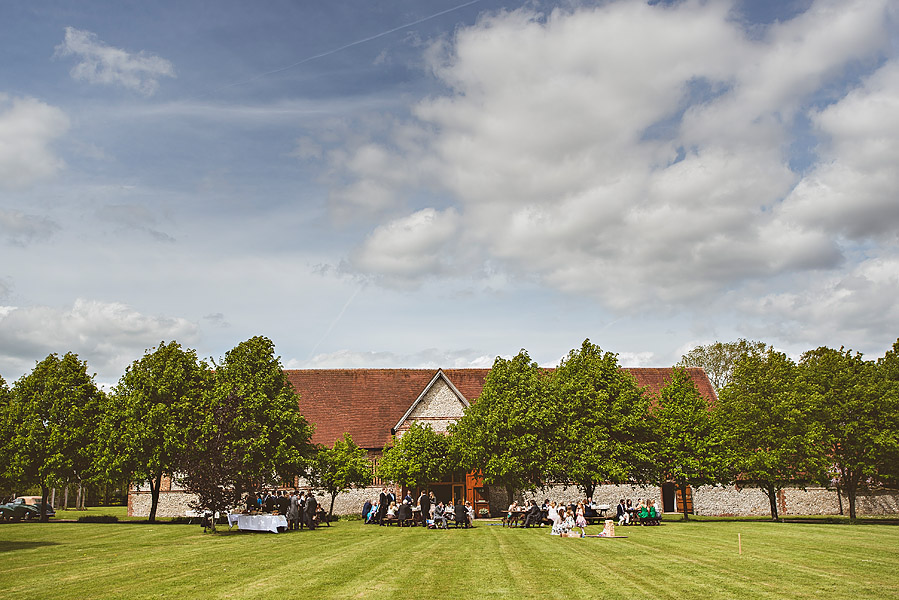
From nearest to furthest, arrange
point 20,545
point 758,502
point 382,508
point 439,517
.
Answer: point 20,545 < point 439,517 < point 382,508 < point 758,502

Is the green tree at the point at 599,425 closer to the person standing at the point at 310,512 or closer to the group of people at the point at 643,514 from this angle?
the group of people at the point at 643,514

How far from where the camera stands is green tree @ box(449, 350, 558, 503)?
39156mm

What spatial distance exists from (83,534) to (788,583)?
88.5ft

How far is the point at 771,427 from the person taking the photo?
1592 inches

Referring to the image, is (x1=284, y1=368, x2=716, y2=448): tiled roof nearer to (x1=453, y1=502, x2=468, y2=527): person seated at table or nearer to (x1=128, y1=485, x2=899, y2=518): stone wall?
(x1=128, y1=485, x2=899, y2=518): stone wall

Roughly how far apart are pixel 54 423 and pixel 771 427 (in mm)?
43431

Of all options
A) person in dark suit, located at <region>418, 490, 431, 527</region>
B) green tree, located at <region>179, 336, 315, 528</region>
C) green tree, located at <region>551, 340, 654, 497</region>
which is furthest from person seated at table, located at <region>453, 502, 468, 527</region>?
green tree, located at <region>179, 336, 315, 528</region>

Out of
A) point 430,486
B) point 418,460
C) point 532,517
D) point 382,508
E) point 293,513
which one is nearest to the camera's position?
point 293,513

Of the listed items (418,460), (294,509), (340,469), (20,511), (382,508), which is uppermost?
(418,460)

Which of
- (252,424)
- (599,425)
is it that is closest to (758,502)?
(599,425)

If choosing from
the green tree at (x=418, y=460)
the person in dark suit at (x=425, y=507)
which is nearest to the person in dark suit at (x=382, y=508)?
the person in dark suit at (x=425, y=507)

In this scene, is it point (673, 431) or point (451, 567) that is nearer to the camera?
point (451, 567)

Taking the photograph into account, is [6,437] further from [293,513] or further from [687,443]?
[687,443]

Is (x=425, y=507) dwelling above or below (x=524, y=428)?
below
